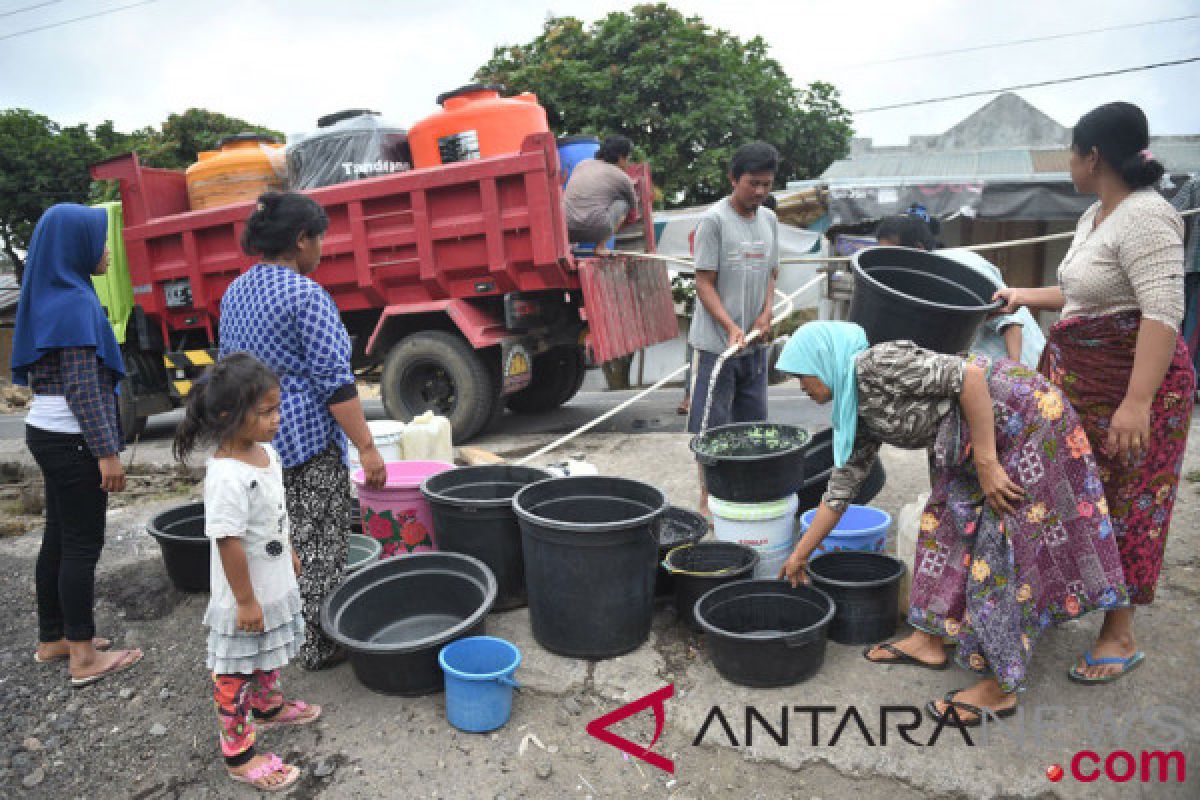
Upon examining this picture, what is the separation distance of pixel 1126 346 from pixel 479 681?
2197 millimetres

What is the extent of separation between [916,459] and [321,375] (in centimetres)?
380

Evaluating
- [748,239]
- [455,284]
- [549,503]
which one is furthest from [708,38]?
[549,503]

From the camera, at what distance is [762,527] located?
3086 mm

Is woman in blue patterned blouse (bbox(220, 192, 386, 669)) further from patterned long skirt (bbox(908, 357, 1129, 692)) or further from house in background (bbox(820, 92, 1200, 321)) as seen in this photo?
house in background (bbox(820, 92, 1200, 321))

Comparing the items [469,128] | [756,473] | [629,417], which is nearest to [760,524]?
[756,473]

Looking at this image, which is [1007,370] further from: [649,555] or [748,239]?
[748,239]

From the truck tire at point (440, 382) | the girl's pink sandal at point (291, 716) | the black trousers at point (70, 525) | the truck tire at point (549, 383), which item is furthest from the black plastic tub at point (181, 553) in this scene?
the truck tire at point (549, 383)

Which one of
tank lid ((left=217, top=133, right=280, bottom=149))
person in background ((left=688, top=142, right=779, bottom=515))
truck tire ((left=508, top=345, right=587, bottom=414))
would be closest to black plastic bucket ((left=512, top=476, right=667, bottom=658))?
person in background ((left=688, top=142, right=779, bottom=515))

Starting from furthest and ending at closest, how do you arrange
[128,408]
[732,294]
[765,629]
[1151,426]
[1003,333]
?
[128,408] → [732,294] → [1003,333] → [765,629] → [1151,426]

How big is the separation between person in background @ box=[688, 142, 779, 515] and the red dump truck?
4.94 feet

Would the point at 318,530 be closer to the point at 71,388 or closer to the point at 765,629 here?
the point at 71,388

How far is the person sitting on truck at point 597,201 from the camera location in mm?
5648

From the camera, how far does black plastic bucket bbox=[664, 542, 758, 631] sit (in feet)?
9.22

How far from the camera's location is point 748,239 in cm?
395
